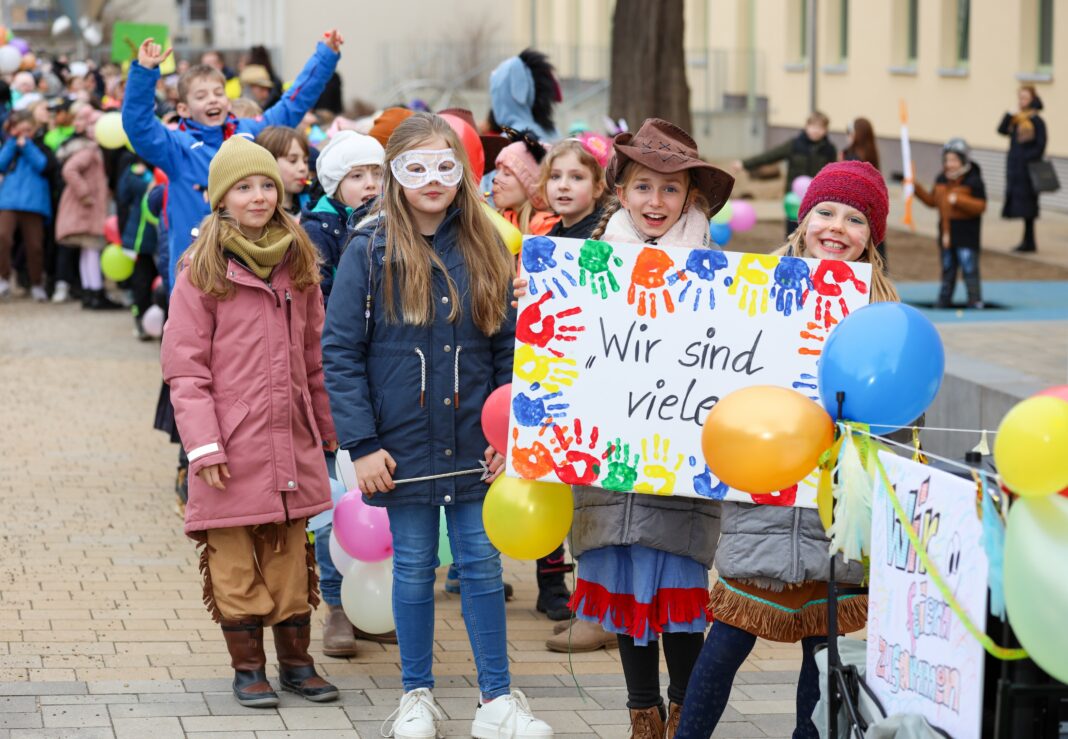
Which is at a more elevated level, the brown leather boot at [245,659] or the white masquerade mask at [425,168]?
the white masquerade mask at [425,168]

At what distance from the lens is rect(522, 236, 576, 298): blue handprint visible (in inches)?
185

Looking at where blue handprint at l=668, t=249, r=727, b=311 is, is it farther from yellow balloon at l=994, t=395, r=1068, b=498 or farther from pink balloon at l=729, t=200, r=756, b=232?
pink balloon at l=729, t=200, r=756, b=232

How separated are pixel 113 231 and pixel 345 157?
30.8 feet

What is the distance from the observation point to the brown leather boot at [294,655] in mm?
5551

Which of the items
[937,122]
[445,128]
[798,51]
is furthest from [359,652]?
[798,51]

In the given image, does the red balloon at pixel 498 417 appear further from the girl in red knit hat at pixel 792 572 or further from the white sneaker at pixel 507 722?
the white sneaker at pixel 507 722

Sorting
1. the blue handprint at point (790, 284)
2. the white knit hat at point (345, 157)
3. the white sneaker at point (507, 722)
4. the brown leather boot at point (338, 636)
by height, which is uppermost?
the white knit hat at point (345, 157)

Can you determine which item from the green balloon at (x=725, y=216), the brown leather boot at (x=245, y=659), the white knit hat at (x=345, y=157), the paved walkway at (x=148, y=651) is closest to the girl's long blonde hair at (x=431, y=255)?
the white knit hat at (x=345, y=157)

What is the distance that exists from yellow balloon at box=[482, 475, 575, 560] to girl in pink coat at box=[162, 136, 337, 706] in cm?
89

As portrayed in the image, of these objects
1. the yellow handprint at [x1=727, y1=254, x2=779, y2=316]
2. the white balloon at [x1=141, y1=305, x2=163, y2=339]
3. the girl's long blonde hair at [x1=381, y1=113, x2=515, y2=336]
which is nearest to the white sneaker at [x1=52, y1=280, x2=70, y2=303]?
the white balloon at [x1=141, y1=305, x2=163, y2=339]

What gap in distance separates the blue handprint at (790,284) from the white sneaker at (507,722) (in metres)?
1.47

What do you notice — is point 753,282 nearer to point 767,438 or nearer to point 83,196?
point 767,438

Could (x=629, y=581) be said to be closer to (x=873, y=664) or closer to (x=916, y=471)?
(x=873, y=664)

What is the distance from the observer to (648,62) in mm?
18438
